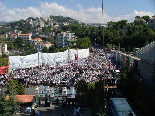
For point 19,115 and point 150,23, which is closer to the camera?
point 19,115

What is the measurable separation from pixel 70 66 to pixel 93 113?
13676mm

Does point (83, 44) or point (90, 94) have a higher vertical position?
point (83, 44)

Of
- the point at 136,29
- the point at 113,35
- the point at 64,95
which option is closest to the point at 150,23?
the point at 136,29

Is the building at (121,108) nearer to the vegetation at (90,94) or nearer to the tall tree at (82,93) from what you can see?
the vegetation at (90,94)

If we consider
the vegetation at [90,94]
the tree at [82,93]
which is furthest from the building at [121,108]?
the tree at [82,93]

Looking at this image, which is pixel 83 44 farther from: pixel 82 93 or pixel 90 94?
pixel 90 94

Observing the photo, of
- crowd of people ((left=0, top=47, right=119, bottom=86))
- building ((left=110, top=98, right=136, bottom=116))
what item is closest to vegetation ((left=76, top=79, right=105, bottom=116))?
building ((left=110, top=98, right=136, bottom=116))

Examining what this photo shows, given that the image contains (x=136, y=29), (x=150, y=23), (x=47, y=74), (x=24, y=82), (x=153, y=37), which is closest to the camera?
(x=24, y=82)

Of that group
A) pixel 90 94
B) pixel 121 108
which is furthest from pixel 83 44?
pixel 121 108

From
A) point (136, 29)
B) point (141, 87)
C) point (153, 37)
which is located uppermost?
point (136, 29)

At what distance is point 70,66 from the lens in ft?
75.6

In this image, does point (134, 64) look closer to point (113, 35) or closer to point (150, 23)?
A: point (113, 35)

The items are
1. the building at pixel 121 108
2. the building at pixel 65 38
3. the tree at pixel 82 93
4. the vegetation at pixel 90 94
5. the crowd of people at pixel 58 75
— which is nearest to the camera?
the building at pixel 121 108

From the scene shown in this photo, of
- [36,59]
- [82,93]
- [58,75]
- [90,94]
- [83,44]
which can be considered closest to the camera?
[90,94]
